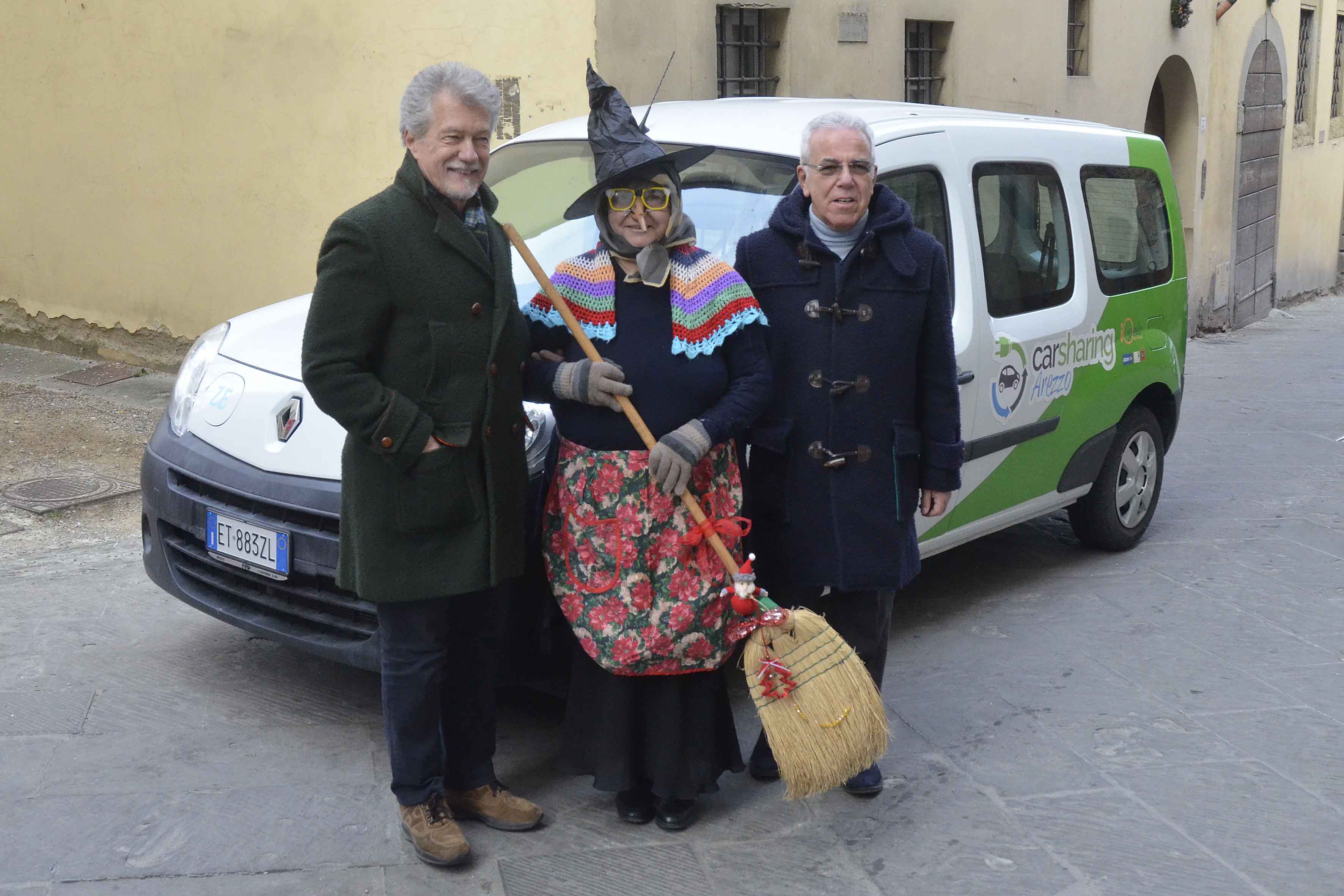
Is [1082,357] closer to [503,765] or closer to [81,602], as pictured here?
[503,765]

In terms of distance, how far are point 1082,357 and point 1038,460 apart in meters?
0.44

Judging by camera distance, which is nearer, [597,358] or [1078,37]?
[597,358]

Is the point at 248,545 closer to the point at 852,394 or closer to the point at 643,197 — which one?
the point at 643,197

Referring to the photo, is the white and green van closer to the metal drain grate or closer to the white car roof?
the white car roof

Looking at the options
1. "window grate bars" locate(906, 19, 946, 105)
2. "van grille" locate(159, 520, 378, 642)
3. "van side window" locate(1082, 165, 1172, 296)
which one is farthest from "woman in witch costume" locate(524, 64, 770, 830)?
"window grate bars" locate(906, 19, 946, 105)

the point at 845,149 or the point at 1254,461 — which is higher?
the point at 845,149

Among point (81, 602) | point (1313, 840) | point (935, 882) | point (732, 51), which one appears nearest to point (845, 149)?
point (935, 882)

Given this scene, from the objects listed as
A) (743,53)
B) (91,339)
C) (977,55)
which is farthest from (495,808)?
(977,55)

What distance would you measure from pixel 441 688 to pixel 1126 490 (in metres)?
3.52

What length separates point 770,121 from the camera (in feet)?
14.7

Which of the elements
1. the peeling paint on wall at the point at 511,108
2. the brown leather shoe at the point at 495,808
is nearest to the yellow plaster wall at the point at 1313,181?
the peeling paint on wall at the point at 511,108

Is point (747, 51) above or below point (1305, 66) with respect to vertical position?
below

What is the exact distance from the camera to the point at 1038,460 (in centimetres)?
512

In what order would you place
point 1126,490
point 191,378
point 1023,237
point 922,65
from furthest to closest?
point 922,65
point 1126,490
point 1023,237
point 191,378
